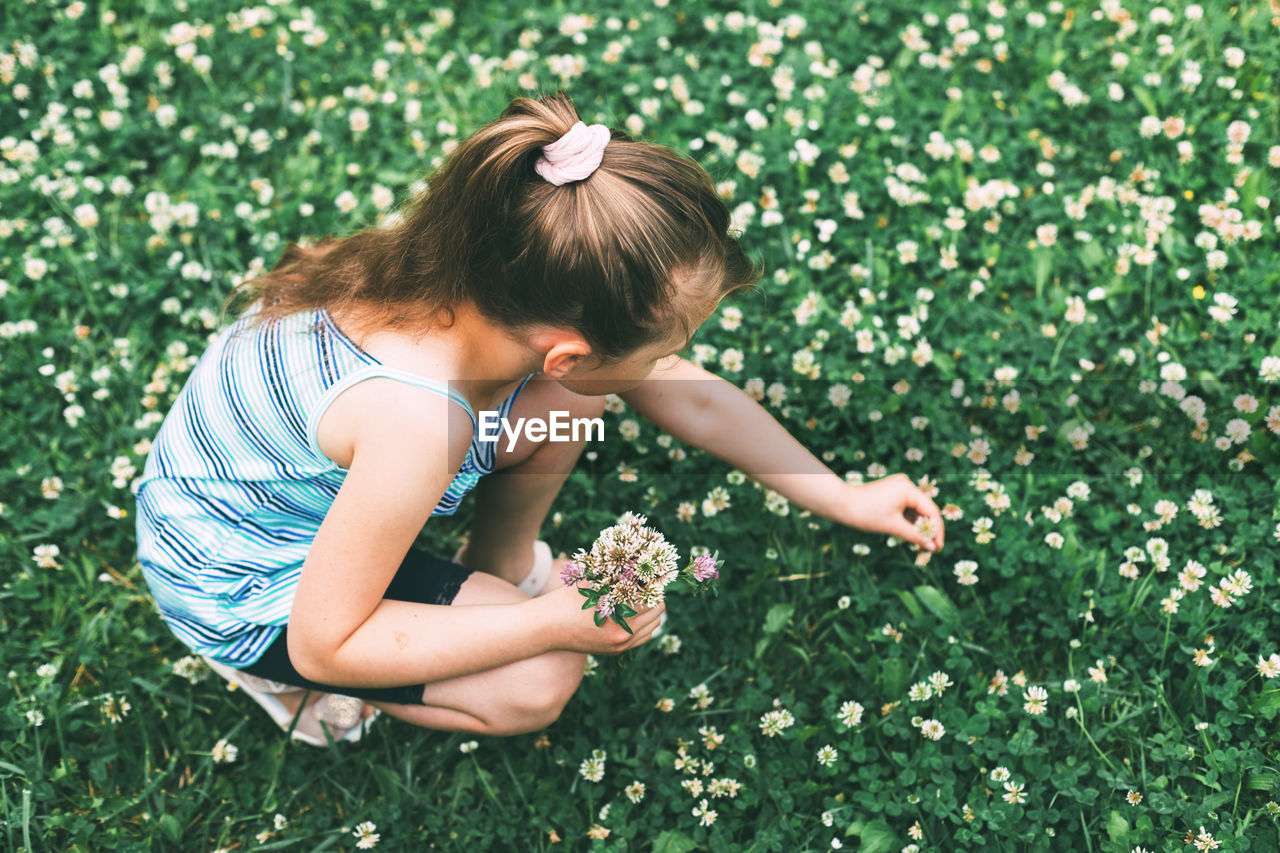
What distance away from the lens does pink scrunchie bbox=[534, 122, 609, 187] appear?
1576 mm

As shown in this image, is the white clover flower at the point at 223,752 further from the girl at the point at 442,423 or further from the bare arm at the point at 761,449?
the bare arm at the point at 761,449

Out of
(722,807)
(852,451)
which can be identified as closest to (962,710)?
(722,807)

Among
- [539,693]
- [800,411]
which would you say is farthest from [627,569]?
[800,411]

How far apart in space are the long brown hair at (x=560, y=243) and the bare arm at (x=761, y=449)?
0.39m

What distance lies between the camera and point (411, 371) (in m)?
1.72

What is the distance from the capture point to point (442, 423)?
1687 mm

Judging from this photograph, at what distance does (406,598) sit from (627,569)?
68 cm

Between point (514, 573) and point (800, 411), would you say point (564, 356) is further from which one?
point (800, 411)

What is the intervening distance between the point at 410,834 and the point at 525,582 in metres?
0.63

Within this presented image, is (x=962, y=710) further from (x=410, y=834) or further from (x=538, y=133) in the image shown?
(x=538, y=133)

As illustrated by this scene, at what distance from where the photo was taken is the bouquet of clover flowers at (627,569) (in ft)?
5.25

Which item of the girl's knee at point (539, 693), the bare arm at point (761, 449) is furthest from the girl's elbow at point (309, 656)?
the bare arm at point (761, 449)

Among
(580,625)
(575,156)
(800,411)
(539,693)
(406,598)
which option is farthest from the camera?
(800,411)

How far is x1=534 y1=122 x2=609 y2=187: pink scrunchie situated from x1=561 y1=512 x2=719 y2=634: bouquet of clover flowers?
1.79 feet
